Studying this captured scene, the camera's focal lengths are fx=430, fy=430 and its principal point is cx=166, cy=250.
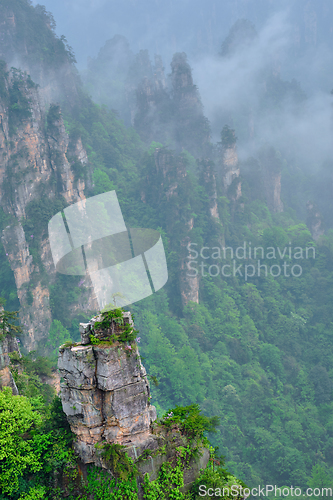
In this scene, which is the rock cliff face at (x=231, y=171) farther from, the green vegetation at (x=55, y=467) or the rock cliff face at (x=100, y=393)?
the green vegetation at (x=55, y=467)

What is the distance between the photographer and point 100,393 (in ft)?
39.4

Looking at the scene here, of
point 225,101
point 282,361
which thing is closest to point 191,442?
point 282,361

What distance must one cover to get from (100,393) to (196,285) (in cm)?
3269

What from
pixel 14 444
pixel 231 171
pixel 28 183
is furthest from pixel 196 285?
pixel 14 444

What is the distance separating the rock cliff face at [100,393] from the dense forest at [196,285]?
667mm

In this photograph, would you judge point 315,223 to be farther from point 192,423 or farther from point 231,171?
point 192,423

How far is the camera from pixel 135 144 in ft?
197

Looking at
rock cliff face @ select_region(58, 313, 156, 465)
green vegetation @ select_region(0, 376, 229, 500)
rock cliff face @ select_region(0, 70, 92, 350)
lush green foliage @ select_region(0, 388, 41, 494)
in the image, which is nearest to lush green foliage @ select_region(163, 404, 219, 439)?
green vegetation @ select_region(0, 376, 229, 500)

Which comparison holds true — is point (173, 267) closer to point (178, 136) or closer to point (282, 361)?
point (282, 361)

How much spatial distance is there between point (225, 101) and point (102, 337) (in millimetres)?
75118

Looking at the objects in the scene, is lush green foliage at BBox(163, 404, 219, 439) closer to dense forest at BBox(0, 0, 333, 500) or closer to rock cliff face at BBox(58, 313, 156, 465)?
rock cliff face at BBox(58, 313, 156, 465)

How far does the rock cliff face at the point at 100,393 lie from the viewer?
1178 cm

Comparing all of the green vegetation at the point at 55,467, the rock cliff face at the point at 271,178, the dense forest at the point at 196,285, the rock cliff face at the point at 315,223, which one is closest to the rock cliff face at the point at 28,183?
the dense forest at the point at 196,285

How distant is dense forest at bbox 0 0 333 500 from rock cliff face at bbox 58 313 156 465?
0.67 m
